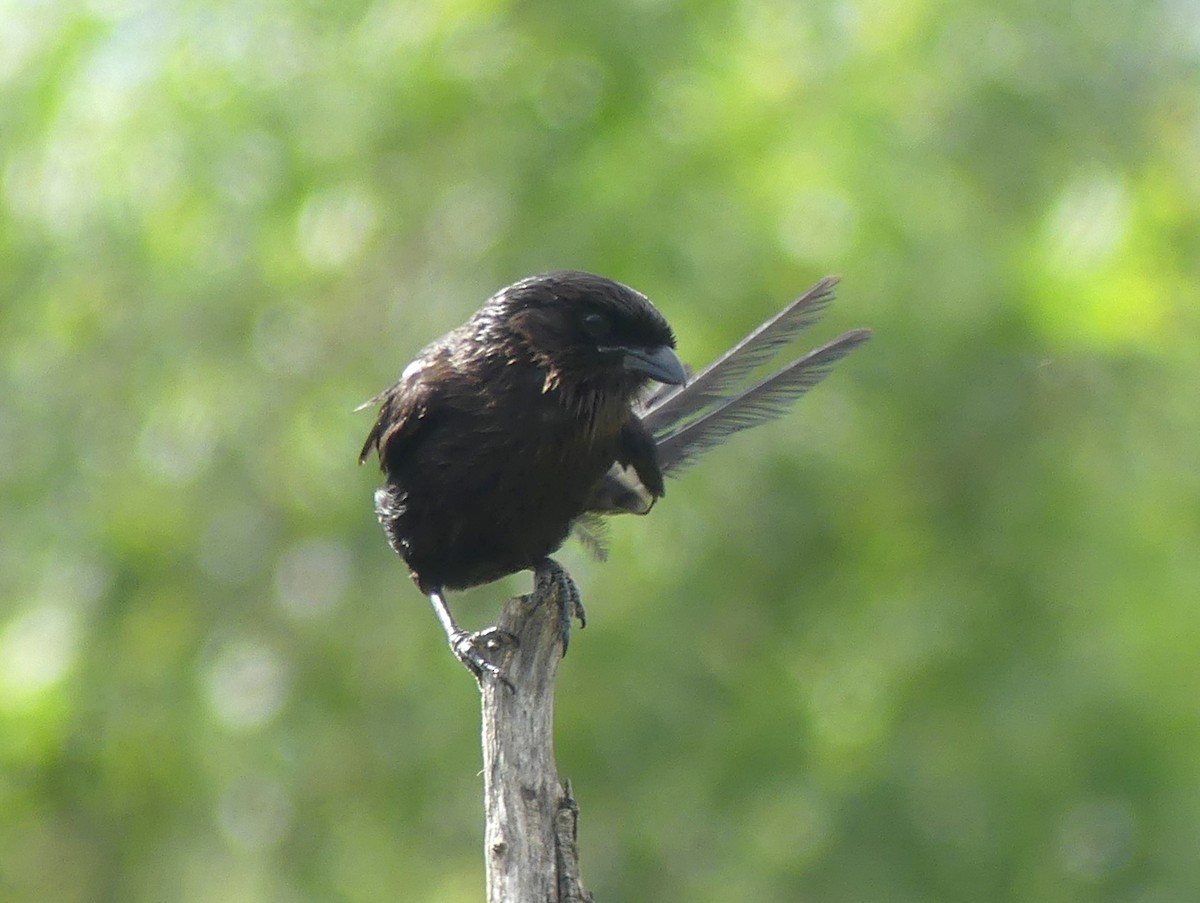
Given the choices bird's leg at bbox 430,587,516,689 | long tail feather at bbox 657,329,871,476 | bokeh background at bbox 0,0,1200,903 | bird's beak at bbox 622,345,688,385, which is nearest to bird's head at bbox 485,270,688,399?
bird's beak at bbox 622,345,688,385

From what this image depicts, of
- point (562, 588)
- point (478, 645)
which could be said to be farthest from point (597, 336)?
point (478, 645)

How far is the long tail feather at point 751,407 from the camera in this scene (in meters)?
4.87

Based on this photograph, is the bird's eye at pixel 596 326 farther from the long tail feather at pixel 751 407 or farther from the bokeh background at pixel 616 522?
the bokeh background at pixel 616 522

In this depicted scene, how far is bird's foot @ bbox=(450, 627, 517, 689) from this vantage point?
404 cm

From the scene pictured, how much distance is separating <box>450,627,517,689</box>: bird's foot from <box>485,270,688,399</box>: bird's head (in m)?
0.76

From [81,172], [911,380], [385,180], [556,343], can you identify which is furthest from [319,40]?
[556,343]

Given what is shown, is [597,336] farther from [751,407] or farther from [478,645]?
[478,645]

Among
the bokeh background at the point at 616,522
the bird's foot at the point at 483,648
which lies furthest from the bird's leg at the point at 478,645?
the bokeh background at the point at 616,522

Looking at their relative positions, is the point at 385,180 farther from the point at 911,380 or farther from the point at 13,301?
the point at 911,380

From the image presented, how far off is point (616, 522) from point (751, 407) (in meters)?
2.42

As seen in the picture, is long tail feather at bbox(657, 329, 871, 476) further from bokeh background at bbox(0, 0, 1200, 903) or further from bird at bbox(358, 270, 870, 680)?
bokeh background at bbox(0, 0, 1200, 903)

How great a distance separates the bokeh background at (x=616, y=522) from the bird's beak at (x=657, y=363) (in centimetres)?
269

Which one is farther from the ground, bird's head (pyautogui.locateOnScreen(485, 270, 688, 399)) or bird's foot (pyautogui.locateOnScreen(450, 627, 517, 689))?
bird's head (pyautogui.locateOnScreen(485, 270, 688, 399))

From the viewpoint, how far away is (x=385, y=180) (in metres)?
7.81
